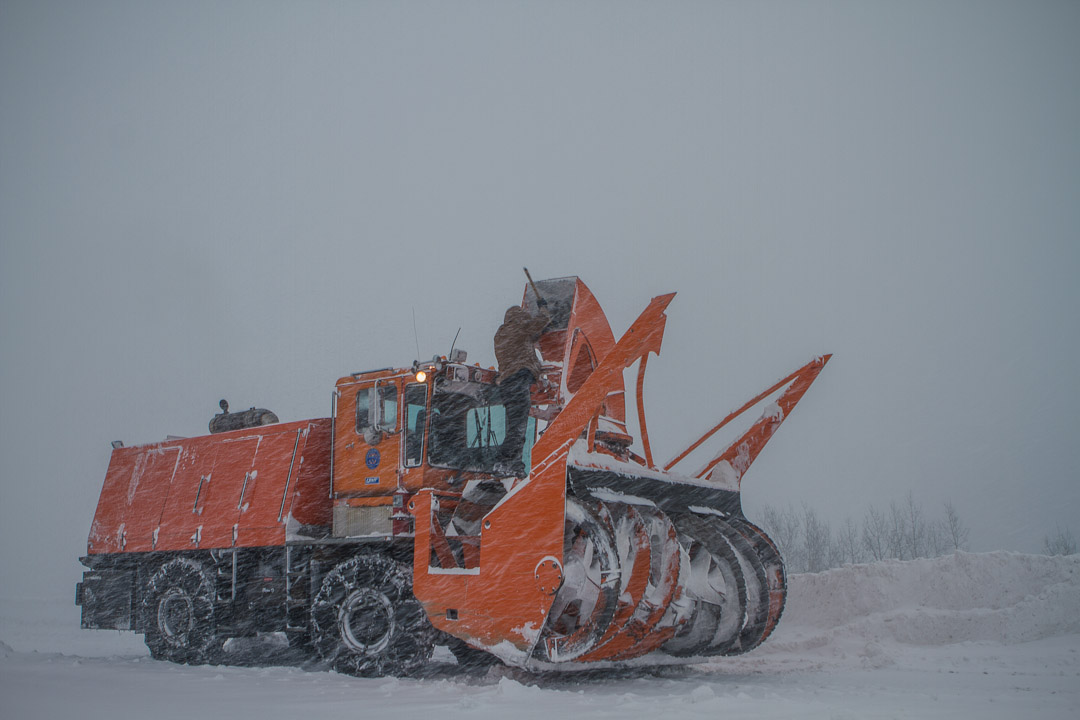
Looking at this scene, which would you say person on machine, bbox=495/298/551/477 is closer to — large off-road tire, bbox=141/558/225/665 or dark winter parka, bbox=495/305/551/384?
dark winter parka, bbox=495/305/551/384

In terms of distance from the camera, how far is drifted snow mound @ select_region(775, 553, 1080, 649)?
8.80 metres

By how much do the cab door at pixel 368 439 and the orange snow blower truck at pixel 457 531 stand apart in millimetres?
22

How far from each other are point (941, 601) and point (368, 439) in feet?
21.6

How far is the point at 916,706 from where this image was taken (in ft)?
18.1

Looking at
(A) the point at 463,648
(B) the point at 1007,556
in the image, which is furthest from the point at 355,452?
(B) the point at 1007,556

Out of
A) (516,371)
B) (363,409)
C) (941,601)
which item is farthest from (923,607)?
(363,409)

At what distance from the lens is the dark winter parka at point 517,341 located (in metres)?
7.96

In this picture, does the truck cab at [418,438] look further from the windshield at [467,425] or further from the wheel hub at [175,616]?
the wheel hub at [175,616]

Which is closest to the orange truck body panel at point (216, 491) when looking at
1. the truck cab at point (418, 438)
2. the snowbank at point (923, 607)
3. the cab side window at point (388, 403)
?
the truck cab at point (418, 438)

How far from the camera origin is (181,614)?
9852 mm

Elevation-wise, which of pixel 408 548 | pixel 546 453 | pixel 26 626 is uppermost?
pixel 546 453

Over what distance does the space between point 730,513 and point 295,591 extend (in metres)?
4.43

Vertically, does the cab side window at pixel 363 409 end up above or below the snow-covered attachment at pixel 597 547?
above

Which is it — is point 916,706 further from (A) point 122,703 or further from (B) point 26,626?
(B) point 26,626
